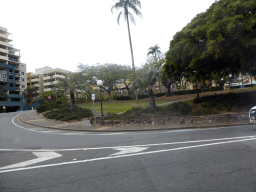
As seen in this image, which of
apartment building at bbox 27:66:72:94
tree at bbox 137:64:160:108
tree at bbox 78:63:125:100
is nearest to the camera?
tree at bbox 137:64:160:108

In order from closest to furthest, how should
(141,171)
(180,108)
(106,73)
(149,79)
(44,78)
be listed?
1. (141,171)
2. (180,108)
3. (149,79)
4. (106,73)
5. (44,78)

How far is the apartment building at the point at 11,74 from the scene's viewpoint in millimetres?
62109

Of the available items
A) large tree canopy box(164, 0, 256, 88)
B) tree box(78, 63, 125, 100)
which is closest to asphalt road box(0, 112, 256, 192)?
large tree canopy box(164, 0, 256, 88)

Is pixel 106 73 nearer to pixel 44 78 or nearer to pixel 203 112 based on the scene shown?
pixel 203 112

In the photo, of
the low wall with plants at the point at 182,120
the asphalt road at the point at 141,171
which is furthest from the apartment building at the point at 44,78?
the asphalt road at the point at 141,171

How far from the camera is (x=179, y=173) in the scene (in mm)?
4145

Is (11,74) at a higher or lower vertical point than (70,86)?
higher

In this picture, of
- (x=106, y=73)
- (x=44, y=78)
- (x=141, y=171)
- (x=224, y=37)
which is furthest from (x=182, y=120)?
(x=44, y=78)

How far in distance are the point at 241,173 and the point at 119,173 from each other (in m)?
2.52

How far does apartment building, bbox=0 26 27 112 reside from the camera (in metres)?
62.1

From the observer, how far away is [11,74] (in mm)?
65312

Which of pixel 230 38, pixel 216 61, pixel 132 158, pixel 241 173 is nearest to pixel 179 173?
pixel 241 173

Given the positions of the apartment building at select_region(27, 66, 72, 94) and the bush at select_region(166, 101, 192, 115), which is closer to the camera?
the bush at select_region(166, 101, 192, 115)

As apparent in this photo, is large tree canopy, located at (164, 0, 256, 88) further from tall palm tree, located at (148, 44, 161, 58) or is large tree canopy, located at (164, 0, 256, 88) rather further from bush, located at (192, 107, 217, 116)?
tall palm tree, located at (148, 44, 161, 58)
